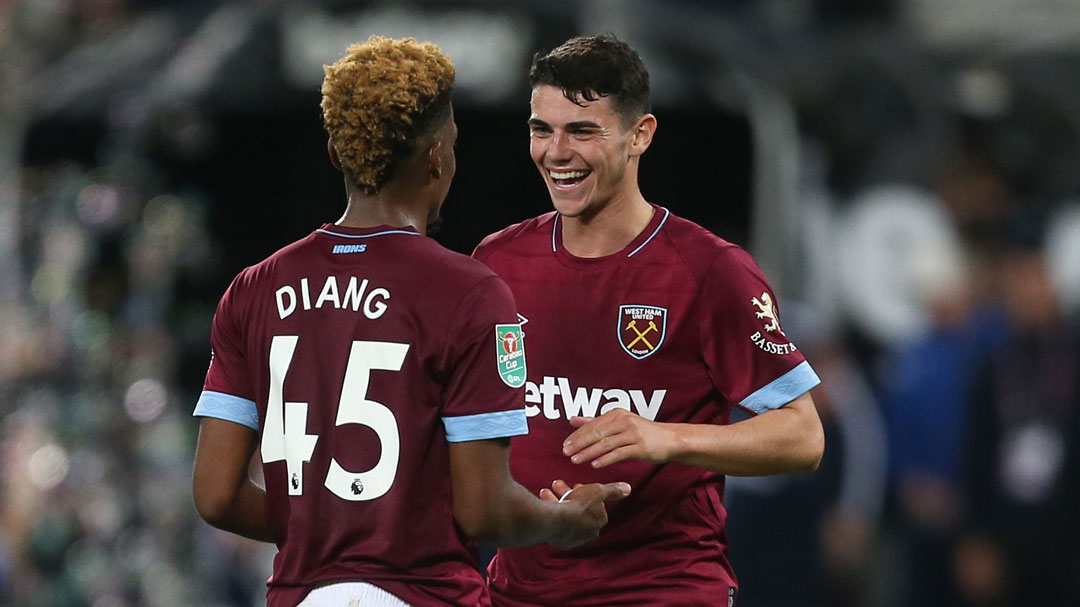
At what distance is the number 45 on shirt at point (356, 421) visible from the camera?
271 cm

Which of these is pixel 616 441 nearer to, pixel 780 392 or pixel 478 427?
pixel 478 427

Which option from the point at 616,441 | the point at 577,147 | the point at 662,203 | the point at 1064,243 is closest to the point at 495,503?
the point at 616,441

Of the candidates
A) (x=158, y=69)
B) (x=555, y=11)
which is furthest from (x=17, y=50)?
(x=555, y=11)

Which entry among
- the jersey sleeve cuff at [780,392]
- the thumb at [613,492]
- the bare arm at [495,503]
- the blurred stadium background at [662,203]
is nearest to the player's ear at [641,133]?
the jersey sleeve cuff at [780,392]

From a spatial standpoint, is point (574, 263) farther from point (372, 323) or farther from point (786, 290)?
point (786, 290)

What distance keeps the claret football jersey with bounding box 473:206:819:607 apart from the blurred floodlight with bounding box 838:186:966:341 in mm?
5803

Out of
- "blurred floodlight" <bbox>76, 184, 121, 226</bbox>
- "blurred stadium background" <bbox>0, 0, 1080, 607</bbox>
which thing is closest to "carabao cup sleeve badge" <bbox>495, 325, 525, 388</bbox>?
"blurred stadium background" <bbox>0, 0, 1080, 607</bbox>

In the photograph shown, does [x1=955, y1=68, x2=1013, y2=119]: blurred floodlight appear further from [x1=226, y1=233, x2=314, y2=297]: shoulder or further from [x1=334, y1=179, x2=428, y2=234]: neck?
[x1=226, y1=233, x2=314, y2=297]: shoulder

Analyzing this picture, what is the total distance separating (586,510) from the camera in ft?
9.89

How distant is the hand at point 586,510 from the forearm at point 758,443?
194 mm

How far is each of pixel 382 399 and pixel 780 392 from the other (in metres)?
1.09

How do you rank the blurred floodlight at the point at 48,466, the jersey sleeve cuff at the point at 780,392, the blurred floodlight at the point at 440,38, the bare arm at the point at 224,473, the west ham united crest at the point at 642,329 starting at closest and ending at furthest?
the bare arm at the point at 224,473, the jersey sleeve cuff at the point at 780,392, the west ham united crest at the point at 642,329, the blurred floodlight at the point at 48,466, the blurred floodlight at the point at 440,38

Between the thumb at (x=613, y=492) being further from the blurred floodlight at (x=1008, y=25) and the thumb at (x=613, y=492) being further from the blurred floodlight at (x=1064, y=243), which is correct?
the blurred floodlight at (x=1008, y=25)

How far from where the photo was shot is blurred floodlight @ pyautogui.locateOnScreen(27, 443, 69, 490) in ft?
28.0
